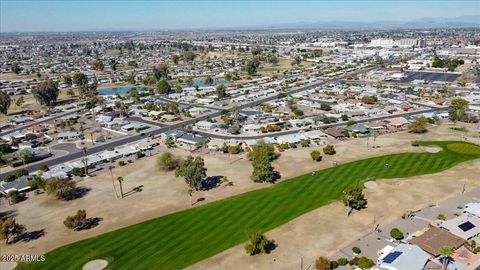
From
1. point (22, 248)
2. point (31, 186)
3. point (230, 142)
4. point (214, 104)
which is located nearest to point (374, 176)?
point (230, 142)

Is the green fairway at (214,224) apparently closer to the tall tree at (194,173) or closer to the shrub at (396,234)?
the tall tree at (194,173)

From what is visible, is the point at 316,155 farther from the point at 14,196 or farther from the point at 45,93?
the point at 45,93

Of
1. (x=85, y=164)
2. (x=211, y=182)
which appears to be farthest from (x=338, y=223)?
(x=85, y=164)

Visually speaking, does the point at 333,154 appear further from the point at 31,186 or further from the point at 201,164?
the point at 31,186

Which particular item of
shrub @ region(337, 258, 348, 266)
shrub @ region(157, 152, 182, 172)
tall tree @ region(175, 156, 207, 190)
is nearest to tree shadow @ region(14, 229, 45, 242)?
tall tree @ region(175, 156, 207, 190)

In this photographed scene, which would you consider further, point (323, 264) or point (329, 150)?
point (329, 150)

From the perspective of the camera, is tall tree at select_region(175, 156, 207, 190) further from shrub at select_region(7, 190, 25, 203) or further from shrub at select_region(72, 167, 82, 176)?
shrub at select_region(7, 190, 25, 203)
